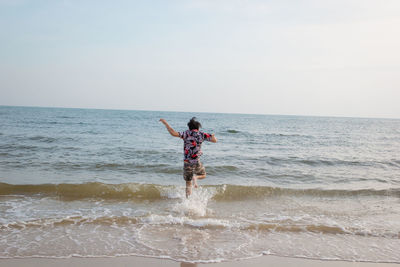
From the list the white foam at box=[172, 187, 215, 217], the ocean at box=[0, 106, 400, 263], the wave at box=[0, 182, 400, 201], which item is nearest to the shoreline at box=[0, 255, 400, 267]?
the ocean at box=[0, 106, 400, 263]

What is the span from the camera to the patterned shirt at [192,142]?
6320mm

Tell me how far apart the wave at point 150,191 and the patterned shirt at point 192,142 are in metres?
1.95

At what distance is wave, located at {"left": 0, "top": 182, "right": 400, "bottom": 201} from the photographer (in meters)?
7.93

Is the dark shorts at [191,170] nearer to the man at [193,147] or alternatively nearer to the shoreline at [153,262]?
the man at [193,147]

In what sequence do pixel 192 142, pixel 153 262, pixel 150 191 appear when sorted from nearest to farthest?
pixel 153 262
pixel 192 142
pixel 150 191

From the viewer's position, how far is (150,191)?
26.9ft

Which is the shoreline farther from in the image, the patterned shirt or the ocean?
the patterned shirt

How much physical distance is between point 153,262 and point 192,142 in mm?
2811

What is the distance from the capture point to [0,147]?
1417cm

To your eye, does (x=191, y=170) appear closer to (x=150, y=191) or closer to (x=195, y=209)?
(x=195, y=209)

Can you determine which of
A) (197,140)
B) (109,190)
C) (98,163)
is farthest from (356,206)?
(98,163)

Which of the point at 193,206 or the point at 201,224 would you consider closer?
the point at 201,224

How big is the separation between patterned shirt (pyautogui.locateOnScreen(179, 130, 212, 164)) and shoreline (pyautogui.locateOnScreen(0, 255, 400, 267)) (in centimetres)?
265


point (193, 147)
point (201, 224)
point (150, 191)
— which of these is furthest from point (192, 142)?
point (150, 191)
